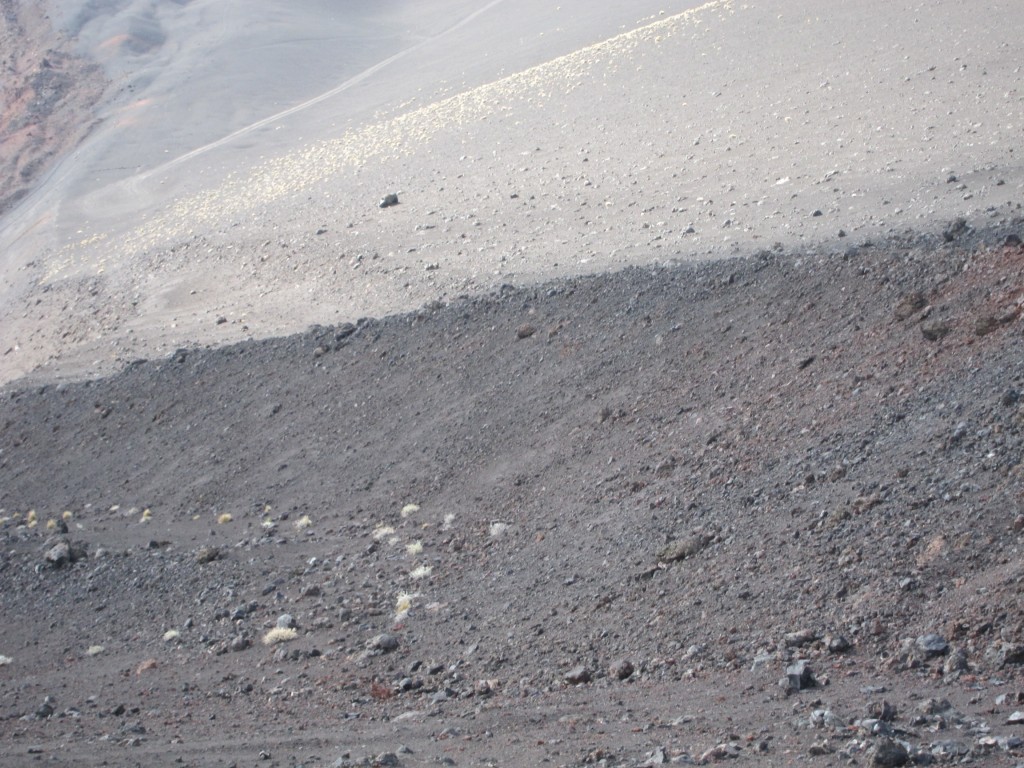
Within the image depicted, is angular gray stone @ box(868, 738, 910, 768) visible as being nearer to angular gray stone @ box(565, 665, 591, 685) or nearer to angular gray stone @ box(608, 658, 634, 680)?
angular gray stone @ box(608, 658, 634, 680)

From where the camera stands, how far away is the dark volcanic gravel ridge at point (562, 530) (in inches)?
247

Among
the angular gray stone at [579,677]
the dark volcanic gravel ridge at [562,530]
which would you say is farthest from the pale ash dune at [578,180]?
the angular gray stone at [579,677]

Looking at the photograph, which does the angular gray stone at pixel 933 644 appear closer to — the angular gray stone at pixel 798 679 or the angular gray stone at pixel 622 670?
the angular gray stone at pixel 798 679

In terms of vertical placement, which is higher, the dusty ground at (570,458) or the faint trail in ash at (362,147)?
the faint trail in ash at (362,147)

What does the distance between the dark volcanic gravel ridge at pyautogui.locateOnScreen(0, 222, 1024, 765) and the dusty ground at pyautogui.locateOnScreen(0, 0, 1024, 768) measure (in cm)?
4

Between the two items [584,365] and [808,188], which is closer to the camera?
[584,365]

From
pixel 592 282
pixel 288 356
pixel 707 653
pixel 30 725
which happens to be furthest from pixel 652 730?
pixel 288 356

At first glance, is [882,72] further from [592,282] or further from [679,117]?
[592,282]

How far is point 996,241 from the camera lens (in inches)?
407

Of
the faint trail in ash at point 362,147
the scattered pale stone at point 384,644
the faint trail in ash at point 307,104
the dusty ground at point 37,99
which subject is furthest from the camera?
the dusty ground at point 37,99

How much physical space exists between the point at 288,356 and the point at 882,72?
13.1 metres

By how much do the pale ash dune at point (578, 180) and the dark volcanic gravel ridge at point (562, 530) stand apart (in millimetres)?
2222

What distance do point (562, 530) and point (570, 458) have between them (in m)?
1.28

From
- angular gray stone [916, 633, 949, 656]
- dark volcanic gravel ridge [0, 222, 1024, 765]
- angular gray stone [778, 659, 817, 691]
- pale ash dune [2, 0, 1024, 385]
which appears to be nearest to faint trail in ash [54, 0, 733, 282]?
pale ash dune [2, 0, 1024, 385]
